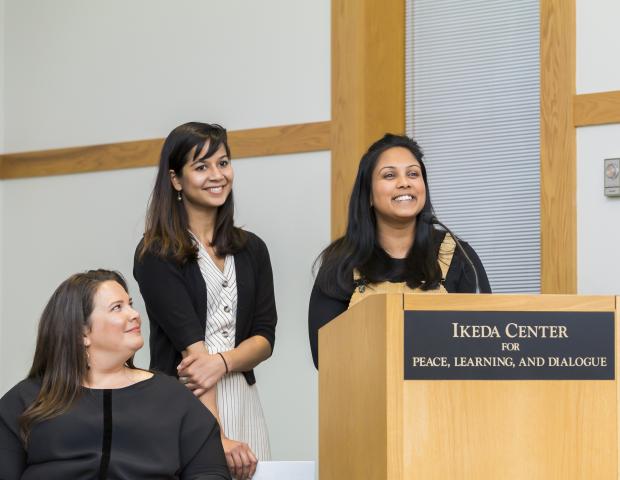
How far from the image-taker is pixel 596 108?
4.37 m

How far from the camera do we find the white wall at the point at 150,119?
5.07m

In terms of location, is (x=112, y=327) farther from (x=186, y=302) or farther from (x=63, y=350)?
(x=186, y=302)

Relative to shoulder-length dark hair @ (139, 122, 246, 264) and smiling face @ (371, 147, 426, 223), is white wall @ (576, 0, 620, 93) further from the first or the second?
shoulder-length dark hair @ (139, 122, 246, 264)

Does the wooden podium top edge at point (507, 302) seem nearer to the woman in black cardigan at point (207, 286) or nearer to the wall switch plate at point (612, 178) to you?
the woman in black cardigan at point (207, 286)

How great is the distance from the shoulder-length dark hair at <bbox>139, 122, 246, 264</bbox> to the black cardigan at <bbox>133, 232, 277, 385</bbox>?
4 centimetres

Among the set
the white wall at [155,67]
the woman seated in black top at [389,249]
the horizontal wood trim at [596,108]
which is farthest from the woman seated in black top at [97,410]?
the white wall at [155,67]

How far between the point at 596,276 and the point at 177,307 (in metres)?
1.67

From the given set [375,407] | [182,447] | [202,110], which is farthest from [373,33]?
[375,407]

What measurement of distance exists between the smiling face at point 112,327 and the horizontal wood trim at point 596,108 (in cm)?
201

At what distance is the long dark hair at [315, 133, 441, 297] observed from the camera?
3.12 m

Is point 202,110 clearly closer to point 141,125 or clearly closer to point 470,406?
point 141,125

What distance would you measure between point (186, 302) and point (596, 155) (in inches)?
68.8

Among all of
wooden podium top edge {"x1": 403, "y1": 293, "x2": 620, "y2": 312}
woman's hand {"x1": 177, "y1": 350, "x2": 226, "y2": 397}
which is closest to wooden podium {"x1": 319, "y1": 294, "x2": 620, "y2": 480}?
wooden podium top edge {"x1": 403, "y1": 293, "x2": 620, "y2": 312}

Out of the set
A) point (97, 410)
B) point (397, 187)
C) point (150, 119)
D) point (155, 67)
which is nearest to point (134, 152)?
point (150, 119)
